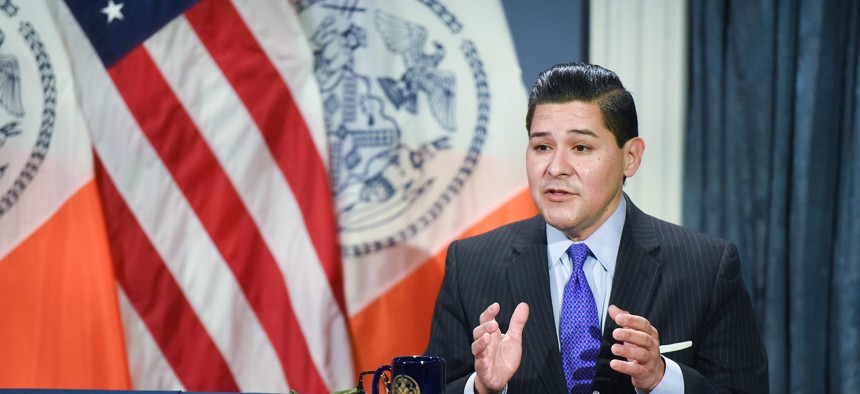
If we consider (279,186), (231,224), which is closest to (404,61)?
(279,186)

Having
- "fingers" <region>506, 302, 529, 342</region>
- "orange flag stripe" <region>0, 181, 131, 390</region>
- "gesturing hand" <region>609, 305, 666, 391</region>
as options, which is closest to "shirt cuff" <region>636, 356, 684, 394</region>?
"gesturing hand" <region>609, 305, 666, 391</region>

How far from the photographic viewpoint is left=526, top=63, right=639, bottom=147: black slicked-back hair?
188cm

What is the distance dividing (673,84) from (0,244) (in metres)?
2.35

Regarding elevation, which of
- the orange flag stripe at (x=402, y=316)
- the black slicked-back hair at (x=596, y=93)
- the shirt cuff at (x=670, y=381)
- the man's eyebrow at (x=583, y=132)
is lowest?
the orange flag stripe at (x=402, y=316)

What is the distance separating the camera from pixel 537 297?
1.90m

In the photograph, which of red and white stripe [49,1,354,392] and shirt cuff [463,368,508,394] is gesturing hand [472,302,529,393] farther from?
red and white stripe [49,1,354,392]

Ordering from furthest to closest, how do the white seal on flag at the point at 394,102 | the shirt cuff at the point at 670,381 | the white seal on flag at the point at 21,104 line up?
the white seal on flag at the point at 394,102
the white seal on flag at the point at 21,104
the shirt cuff at the point at 670,381

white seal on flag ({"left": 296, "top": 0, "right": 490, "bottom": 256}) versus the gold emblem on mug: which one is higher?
white seal on flag ({"left": 296, "top": 0, "right": 490, "bottom": 256})

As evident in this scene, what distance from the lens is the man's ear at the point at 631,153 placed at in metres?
1.93

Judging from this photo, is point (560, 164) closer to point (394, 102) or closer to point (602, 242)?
point (602, 242)

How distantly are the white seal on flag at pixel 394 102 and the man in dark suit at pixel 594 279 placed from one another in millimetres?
1081

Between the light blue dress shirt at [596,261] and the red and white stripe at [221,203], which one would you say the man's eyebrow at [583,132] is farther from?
the red and white stripe at [221,203]

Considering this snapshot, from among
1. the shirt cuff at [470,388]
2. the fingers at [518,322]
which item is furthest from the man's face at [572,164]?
the shirt cuff at [470,388]

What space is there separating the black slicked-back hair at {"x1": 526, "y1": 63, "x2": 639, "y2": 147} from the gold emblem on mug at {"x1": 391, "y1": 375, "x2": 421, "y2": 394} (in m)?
0.72
